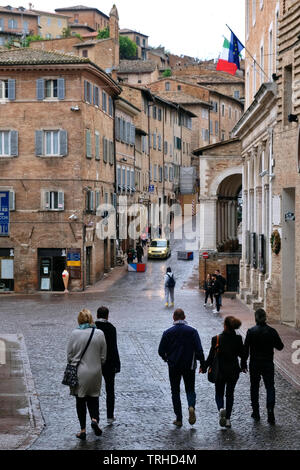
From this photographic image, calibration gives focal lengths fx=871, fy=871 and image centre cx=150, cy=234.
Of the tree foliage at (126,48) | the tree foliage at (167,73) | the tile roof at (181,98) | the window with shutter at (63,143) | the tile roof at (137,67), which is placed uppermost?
the tree foliage at (126,48)

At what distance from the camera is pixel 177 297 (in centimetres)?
→ 4066

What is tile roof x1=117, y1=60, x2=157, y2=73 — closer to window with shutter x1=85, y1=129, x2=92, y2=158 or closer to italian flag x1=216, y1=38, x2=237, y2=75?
window with shutter x1=85, y1=129, x2=92, y2=158

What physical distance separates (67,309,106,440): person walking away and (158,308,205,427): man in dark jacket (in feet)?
3.73

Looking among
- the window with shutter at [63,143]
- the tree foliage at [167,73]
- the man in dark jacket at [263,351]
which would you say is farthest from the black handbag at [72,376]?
the tree foliage at [167,73]

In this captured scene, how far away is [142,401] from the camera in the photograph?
14836 mm

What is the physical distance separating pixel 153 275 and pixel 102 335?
4057 centimetres

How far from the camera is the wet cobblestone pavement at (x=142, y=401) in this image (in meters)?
11.7

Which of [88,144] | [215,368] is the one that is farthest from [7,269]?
[215,368]

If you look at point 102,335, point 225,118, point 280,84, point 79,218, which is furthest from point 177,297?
point 225,118

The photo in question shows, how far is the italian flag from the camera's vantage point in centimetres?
3114

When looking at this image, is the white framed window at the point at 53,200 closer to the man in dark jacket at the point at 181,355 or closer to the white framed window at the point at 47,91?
the white framed window at the point at 47,91

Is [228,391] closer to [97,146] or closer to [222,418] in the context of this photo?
[222,418]

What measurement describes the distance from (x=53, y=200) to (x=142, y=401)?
32.2 m

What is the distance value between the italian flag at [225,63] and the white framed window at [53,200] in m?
16.7
